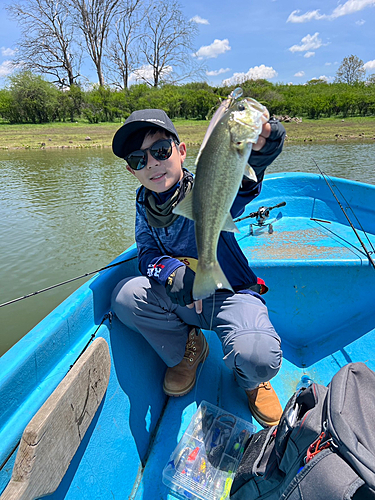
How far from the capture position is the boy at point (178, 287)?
1.85 m

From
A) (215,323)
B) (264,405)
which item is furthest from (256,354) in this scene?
(264,405)

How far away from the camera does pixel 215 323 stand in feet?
→ 6.76

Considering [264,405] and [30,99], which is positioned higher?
[30,99]

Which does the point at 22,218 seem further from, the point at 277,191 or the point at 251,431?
the point at 251,431

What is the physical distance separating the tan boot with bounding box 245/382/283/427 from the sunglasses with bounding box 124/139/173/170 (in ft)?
5.74

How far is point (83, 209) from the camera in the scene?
9.84 m

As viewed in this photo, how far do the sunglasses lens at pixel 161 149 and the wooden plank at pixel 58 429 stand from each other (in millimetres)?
1178

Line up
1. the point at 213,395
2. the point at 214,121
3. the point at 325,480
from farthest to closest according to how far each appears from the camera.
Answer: the point at 213,395 → the point at 214,121 → the point at 325,480

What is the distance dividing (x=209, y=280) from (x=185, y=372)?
3.79ft

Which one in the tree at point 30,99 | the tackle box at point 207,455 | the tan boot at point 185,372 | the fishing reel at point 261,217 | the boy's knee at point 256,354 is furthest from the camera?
the tree at point 30,99

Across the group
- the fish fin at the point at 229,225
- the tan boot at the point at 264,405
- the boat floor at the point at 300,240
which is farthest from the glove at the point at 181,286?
the boat floor at the point at 300,240

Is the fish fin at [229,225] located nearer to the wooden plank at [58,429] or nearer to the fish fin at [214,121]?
the fish fin at [214,121]

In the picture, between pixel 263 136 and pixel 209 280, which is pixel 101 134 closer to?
pixel 263 136

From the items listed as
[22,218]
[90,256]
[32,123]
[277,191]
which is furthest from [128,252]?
[32,123]
